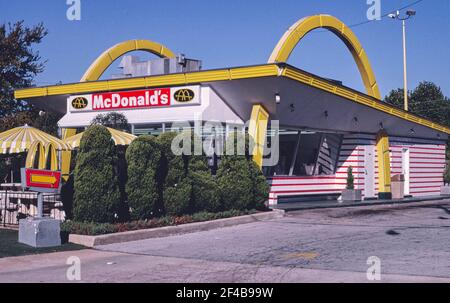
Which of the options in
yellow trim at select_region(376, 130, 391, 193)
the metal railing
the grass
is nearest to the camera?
the grass

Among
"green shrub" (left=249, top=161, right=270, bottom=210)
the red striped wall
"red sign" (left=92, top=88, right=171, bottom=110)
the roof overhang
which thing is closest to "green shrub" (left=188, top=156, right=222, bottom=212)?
"green shrub" (left=249, top=161, right=270, bottom=210)

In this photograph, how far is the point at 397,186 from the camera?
90.9 ft

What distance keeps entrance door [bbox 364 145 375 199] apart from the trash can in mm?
1078

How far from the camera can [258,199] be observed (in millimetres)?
17734

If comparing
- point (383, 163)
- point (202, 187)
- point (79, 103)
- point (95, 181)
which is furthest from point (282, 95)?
point (383, 163)

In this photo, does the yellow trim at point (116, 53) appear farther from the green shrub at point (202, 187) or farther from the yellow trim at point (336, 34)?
the green shrub at point (202, 187)

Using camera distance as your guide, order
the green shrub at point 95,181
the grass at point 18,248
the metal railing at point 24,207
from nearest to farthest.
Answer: the grass at point 18,248 < the green shrub at point 95,181 < the metal railing at point 24,207

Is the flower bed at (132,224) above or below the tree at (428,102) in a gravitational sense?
below

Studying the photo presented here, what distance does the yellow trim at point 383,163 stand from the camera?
27.5m

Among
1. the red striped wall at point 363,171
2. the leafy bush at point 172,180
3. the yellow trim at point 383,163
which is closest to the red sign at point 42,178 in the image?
the leafy bush at point 172,180

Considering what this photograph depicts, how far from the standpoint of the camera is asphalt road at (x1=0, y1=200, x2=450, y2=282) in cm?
921

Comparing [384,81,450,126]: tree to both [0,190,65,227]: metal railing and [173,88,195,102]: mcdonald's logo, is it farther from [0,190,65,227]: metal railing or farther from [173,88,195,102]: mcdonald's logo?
[0,190,65,227]: metal railing

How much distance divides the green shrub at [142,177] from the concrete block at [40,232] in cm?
236

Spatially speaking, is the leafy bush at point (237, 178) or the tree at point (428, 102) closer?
the leafy bush at point (237, 178)
